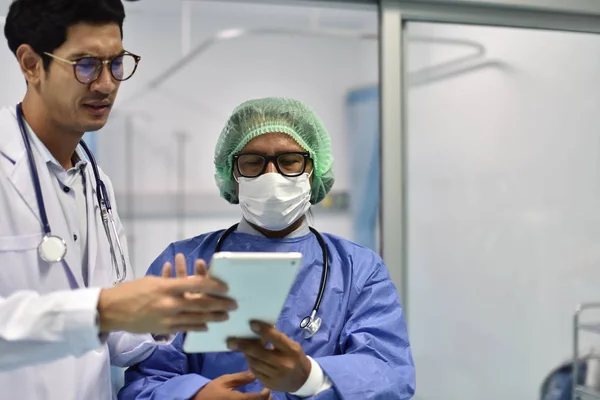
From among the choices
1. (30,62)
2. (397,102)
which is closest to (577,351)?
(397,102)

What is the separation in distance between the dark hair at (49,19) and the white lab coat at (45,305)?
148 millimetres

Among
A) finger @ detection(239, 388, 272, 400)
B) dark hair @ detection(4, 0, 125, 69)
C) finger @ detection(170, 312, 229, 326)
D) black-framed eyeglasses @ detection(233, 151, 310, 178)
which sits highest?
dark hair @ detection(4, 0, 125, 69)

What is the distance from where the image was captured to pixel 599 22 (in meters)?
1.93

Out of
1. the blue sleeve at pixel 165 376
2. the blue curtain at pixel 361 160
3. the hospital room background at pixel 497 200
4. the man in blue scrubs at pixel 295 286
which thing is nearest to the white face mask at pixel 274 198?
the man in blue scrubs at pixel 295 286

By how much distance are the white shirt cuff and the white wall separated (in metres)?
0.91

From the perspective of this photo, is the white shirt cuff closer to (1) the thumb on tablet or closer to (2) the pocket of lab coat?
(1) the thumb on tablet

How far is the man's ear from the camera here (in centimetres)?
108

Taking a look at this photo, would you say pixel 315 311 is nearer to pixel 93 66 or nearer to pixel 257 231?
pixel 257 231

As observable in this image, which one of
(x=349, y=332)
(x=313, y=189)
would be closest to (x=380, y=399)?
(x=349, y=332)

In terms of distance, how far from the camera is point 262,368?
0.97 meters

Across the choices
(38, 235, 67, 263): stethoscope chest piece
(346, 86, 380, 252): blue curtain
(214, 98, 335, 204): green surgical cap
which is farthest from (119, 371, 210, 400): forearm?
(346, 86, 380, 252): blue curtain

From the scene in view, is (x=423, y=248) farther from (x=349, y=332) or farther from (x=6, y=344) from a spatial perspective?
(x=6, y=344)

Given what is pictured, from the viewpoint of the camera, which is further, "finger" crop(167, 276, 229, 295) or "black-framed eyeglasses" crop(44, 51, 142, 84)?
"black-framed eyeglasses" crop(44, 51, 142, 84)

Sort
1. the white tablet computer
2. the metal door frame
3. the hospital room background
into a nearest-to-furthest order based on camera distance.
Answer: the white tablet computer < the metal door frame < the hospital room background
